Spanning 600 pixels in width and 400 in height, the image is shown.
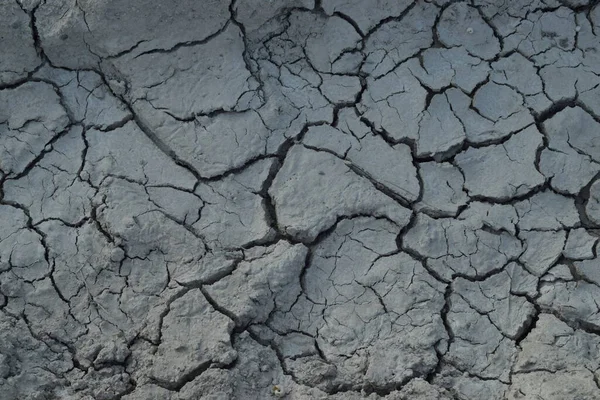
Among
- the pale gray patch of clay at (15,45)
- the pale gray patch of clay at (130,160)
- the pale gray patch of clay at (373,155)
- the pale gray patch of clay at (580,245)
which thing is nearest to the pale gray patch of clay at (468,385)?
the pale gray patch of clay at (580,245)

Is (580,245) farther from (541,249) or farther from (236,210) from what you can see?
(236,210)

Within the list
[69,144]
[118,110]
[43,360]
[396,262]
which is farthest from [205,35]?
[43,360]

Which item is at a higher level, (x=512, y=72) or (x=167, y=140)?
(x=512, y=72)

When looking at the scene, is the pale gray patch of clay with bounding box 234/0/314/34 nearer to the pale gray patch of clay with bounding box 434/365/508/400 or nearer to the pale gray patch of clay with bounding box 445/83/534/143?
the pale gray patch of clay with bounding box 445/83/534/143

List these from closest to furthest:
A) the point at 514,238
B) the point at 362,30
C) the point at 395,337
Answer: the point at 395,337
the point at 514,238
the point at 362,30

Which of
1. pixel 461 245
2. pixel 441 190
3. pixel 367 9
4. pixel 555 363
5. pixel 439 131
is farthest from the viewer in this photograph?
pixel 367 9

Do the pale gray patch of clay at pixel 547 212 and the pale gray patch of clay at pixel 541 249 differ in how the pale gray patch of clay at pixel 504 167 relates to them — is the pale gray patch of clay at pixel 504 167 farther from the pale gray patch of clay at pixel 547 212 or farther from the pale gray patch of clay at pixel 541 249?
the pale gray patch of clay at pixel 541 249

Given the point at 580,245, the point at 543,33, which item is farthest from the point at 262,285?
the point at 543,33

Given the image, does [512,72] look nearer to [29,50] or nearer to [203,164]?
[203,164]
